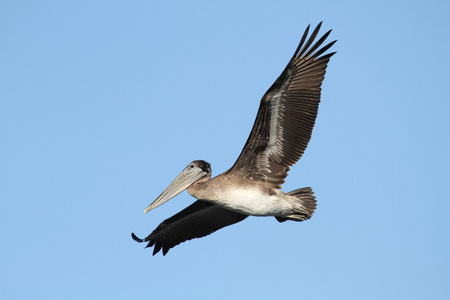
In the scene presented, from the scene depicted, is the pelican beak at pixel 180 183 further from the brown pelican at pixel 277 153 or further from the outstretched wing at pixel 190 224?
the outstretched wing at pixel 190 224

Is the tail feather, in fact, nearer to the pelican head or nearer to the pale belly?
the pale belly

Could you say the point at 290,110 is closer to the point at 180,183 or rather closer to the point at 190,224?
the point at 180,183

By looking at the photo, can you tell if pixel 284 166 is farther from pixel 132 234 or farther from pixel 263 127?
pixel 132 234

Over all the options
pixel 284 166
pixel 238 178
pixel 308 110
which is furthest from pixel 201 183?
pixel 308 110

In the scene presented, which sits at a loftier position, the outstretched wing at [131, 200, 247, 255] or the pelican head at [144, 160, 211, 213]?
the pelican head at [144, 160, 211, 213]

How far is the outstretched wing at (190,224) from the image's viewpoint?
14.5m

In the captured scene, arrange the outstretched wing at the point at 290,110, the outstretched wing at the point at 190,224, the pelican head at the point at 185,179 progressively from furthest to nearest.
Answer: the outstretched wing at the point at 190,224
the pelican head at the point at 185,179
the outstretched wing at the point at 290,110

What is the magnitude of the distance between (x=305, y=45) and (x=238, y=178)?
267cm

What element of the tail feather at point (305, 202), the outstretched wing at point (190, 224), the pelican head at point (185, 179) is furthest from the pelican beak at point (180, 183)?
the tail feather at point (305, 202)

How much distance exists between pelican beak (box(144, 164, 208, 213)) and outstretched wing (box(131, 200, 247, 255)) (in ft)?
2.72

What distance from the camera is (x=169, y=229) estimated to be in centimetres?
1491

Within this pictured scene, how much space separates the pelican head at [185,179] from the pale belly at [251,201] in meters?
0.76

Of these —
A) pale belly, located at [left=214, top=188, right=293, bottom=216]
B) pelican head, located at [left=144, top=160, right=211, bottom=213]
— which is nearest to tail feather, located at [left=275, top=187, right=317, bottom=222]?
pale belly, located at [left=214, top=188, right=293, bottom=216]

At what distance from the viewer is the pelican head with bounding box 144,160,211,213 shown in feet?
44.0
